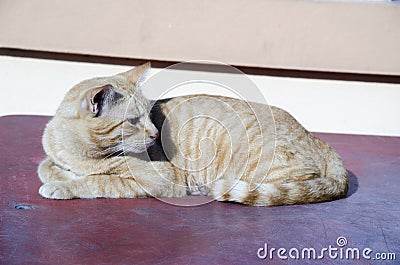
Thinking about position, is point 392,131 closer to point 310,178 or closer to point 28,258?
point 310,178

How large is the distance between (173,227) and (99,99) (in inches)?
22.0

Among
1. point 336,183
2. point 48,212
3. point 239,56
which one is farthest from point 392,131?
point 48,212

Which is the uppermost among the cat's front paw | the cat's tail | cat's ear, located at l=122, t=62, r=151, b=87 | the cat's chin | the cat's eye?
cat's ear, located at l=122, t=62, r=151, b=87

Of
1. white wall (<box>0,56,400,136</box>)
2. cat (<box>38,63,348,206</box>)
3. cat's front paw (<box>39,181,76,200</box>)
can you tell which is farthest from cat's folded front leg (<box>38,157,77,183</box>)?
white wall (<box>0,56,400,136</box>)

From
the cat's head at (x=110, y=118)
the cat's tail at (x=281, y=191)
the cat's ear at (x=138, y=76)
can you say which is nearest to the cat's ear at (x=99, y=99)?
the cat's head at (x=110, y=118)

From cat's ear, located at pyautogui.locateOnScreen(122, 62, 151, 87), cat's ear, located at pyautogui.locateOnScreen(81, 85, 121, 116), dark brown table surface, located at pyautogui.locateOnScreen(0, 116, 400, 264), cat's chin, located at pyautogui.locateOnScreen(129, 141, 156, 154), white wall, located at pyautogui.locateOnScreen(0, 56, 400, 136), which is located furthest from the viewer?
white wall, located at pyautogui.locateOnScreen(0, 56, 400, 136)

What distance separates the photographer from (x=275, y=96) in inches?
143

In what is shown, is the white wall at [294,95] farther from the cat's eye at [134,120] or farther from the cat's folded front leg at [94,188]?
the cat's folded front leg at [94,188]

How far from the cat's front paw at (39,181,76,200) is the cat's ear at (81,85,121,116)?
0.29 meters

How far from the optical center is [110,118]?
232cm

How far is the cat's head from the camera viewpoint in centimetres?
229

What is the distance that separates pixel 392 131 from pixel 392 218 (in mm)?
1629

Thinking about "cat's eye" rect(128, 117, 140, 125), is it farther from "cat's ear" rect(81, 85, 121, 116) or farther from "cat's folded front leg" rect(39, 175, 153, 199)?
"cat's folded front leg" rect(39, 175, 153, 199)

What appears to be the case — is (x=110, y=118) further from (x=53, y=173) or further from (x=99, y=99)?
(x=53, y=173)
